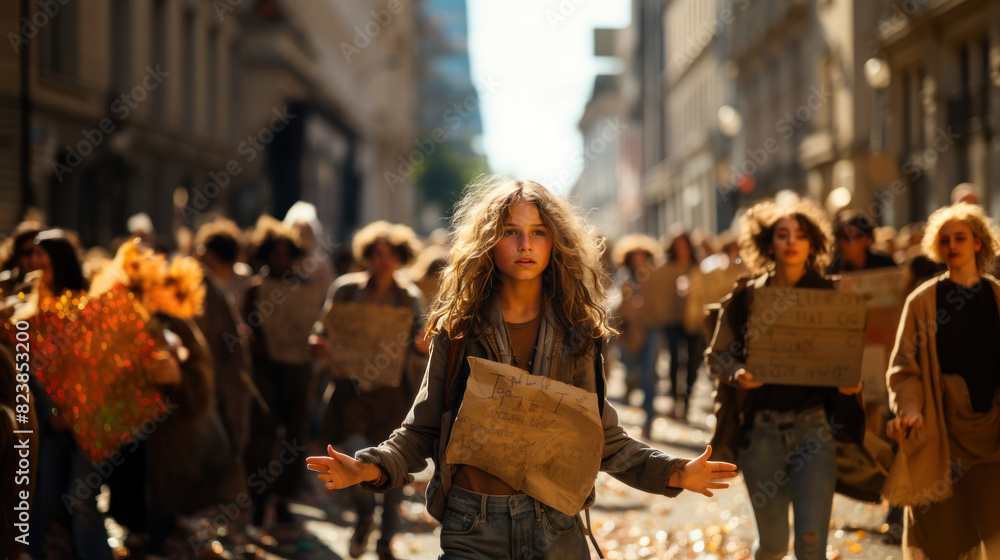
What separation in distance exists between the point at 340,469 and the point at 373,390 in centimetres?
358

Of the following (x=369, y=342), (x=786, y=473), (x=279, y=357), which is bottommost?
(x=786, y=473)

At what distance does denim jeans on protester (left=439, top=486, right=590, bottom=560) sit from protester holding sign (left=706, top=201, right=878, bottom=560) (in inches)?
69.8

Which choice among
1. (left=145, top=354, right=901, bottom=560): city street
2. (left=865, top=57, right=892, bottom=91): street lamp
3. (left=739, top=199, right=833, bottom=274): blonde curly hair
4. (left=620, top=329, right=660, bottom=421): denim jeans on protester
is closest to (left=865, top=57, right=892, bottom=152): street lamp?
(left=865, top=57, right=892, bottom=91): street lamp

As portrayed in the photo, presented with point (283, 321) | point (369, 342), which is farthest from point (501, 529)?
point (283, 321)

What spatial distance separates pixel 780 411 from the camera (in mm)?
5035

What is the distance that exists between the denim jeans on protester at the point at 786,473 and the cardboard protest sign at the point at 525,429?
5.86 ft

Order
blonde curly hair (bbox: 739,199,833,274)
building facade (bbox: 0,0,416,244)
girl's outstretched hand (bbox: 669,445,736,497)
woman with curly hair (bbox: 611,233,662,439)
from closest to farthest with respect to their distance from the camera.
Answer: girl's outstretched hand (bbox: 669,445,736,497), blonde curly hair (bbox: 739,199,833,274), woman with curly hair (bbox: 611,233,662,439), building facade (bbox: 0,0,416,244)

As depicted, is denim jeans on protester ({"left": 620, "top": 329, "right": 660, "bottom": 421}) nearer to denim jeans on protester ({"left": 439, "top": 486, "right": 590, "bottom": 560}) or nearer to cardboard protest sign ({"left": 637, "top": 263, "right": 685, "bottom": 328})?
cardboard protest sign ({"left": 637, "top": 263, "right": 685, "bottom": 328})

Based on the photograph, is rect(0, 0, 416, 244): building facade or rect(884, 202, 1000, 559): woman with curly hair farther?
rect(0, 0, 416, 244): building facade

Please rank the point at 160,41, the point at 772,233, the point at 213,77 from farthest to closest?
the point at 213,77, the point at 160,41, the point at 772,233

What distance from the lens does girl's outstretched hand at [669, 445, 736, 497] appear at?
10.9 ft

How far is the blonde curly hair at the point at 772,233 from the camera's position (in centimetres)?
526

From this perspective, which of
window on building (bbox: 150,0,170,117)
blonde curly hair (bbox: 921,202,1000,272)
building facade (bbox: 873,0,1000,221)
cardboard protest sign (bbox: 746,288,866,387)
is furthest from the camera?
window on building (bbox: 150,0,170,117)

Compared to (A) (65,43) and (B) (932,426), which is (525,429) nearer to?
(B) (932,426)
